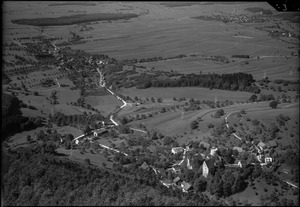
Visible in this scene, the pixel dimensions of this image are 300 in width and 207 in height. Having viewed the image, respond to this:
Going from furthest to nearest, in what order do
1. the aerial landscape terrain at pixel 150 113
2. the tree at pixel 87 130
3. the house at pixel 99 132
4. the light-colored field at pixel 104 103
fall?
the light-colored field at pixel 104 103
the tree at pixel 87 130
the house at pixel 99 132
the aerial landscape terrain at pixel 150 113

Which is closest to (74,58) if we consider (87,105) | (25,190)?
(87,105)

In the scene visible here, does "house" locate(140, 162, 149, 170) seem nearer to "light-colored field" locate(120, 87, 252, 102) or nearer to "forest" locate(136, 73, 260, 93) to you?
"light-colored field" locate(120, 87, 252, 102)

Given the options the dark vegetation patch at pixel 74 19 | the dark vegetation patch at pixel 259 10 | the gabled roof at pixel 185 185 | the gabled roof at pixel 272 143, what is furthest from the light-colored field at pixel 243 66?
the gabled roof at pixel 185 185

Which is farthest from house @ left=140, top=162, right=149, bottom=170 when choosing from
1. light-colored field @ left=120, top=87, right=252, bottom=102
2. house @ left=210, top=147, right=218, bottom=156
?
light-colored field @ left=120, top=87, right=252, bottom=102

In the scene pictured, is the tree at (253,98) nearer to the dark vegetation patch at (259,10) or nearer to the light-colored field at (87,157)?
the dark vegetation patch at (259,10)

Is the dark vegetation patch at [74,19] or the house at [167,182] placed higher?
the dark vegetation patch at [74,19]

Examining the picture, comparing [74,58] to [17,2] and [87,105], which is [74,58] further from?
[87,105]

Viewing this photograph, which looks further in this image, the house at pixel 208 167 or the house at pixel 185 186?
the house at pixel 208 167
